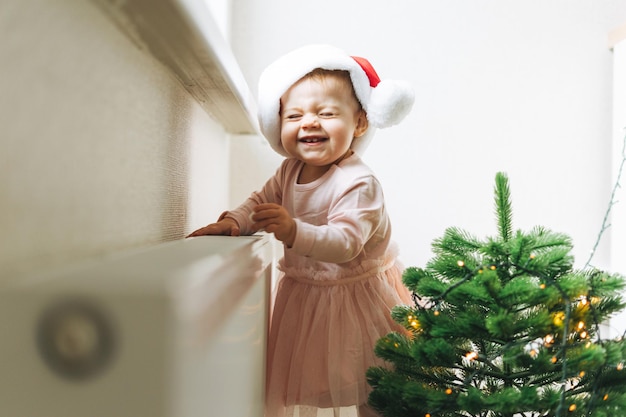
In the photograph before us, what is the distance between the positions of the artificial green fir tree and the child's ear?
329mm

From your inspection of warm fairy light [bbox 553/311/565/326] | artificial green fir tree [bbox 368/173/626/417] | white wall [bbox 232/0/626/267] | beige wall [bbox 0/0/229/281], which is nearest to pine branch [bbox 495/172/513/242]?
artificial green fir tree [bbox 368/173/626/417]

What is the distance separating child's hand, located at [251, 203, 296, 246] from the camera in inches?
34.4

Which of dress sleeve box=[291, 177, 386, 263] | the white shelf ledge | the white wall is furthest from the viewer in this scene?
the white wall

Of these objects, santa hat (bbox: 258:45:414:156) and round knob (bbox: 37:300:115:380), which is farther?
santa hat (bbox: 258:45:414:156)

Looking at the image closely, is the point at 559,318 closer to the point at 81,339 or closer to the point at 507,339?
the point at 507,339

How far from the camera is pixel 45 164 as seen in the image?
405 millimetres

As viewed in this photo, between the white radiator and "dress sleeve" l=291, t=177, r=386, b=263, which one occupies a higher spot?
"dress sleeve" l=291, t=177, r=386, b=263

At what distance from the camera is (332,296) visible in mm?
1017

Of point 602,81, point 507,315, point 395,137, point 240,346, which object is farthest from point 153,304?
point 602,81

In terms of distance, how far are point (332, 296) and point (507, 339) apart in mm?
299

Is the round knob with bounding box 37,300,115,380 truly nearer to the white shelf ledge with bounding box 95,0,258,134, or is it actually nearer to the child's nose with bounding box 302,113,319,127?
the white shelf ledge with bounding box 95,0,258,134

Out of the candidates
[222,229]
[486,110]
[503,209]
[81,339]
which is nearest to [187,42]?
[222,229]

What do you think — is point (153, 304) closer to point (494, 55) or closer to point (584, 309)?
point (584, 309)

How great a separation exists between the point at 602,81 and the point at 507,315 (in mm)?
1419
